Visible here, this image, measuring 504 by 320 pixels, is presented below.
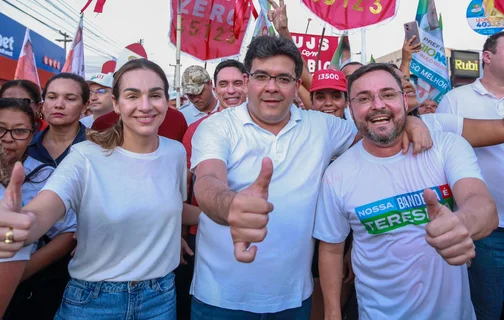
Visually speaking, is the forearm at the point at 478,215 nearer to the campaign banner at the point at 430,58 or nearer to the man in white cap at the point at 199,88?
the man in white cap at the point at 199,88

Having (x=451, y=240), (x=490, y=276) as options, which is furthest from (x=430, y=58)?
(x=451, y=240)

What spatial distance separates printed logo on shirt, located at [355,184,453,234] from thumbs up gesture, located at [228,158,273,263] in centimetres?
97

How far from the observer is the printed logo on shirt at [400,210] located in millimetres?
1859

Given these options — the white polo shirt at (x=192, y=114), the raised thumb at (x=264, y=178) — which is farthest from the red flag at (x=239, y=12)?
the raised thumb at (x=264, y=178)

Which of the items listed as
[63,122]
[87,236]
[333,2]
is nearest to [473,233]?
[87,236]

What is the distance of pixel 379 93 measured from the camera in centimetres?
202

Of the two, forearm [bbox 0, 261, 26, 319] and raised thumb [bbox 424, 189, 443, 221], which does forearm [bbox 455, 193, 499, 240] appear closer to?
raised thumb [bbox 424, 189, 443, 221]

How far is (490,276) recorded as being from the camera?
2.65 metres

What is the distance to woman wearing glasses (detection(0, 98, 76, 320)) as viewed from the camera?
192cm

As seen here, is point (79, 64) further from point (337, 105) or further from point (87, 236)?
point (87, 236)

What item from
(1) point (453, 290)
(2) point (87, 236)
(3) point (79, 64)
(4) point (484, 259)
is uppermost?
(3) point (79, 64)

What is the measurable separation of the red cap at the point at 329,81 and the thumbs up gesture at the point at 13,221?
2.47 metres

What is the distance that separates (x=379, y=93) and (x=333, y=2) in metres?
3.72

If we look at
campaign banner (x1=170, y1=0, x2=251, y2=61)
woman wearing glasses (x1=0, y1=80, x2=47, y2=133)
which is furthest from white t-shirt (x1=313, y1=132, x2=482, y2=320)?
campaign banner (x1=170, y1=0, x2=251, y2=61)
